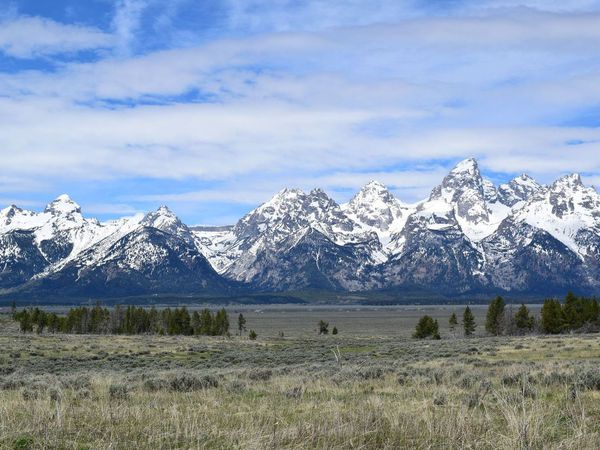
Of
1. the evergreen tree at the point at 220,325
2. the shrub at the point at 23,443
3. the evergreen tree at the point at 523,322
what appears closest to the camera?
the shrub at the point at 23,443

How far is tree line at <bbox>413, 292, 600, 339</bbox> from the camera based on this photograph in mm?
98938

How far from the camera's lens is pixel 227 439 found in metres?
9.48

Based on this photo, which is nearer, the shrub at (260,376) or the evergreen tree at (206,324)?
the shrub at (260,376)

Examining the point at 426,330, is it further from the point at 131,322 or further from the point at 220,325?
the point at 131,322

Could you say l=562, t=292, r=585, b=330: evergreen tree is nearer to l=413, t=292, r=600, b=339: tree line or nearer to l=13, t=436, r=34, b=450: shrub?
l=413, t=292, r=600, b=339: tree line

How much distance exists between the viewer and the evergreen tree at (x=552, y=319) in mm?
99250

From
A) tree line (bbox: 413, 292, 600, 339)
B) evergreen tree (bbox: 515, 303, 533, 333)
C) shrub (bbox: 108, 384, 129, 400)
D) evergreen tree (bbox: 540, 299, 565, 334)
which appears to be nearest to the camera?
shrub (bbox: 108, 384, 129, 400)

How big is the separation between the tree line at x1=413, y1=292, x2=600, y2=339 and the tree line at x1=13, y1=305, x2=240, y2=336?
123 feet

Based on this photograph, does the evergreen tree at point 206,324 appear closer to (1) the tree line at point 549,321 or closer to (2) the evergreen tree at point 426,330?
(1) the tree line at point 549,321

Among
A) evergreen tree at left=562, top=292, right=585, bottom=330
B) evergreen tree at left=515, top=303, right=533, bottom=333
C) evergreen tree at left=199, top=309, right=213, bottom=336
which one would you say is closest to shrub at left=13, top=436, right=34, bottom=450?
evergreen tree at left=562, top=292, right=585, bottom=330

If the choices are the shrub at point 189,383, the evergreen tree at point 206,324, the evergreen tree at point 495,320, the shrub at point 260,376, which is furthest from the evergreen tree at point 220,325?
the shrub at point 189,383

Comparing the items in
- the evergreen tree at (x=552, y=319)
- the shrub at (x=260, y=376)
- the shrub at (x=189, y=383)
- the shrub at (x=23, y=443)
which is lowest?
the evergreen tree at (x=552, y=319)

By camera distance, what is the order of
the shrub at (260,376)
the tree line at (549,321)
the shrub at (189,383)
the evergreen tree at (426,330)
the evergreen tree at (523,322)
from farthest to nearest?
the evergreen tree at (523,322) < the evergreen tree at (426,330) < the tree line at (549,321) < the shrub at (260,376) < the shrub at (189,383)

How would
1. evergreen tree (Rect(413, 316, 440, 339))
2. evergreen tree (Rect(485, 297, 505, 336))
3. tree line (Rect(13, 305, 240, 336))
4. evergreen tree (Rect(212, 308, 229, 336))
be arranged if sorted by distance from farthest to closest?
tree line (Rect(13, 305, 240, 336))
evergreen tree (Rect(212, 308, 229, 336))
evergreen tree (Rect(485, 297, 505, 336))
evergreen tree (Rect(413, 316, 440, 339))
